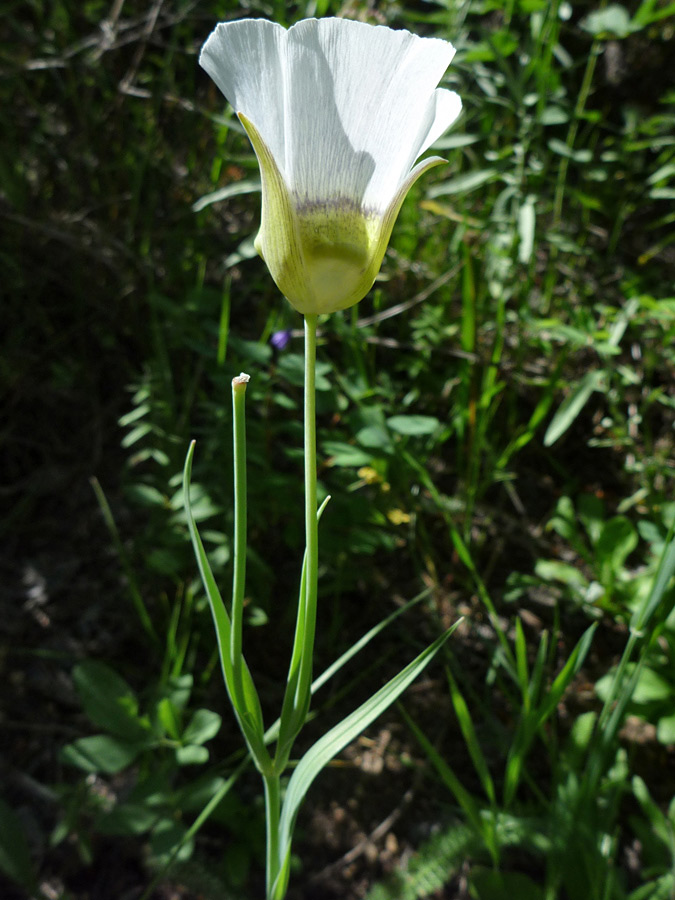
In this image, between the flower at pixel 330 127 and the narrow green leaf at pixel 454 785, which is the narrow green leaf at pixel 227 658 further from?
the narrow green leaf at pixel 454 785

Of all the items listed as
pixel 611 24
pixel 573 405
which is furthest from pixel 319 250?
pixel 611 24

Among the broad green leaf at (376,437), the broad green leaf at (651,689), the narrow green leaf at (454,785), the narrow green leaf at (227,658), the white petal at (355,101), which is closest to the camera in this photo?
the white petal at (355,101)

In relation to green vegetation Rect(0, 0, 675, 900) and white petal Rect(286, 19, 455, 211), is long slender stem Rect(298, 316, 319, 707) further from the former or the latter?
green vegetation Rect(0, 0, 675, 900)

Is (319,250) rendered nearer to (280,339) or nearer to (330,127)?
(330,127)

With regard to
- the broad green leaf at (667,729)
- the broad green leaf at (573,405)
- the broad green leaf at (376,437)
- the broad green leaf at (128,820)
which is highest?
the broad green leaf at (376,437)

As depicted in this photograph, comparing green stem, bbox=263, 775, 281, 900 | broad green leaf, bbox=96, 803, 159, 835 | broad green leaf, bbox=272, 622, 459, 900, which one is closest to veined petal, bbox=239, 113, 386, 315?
broad green leaf, bbox=272, 622, 459, 900

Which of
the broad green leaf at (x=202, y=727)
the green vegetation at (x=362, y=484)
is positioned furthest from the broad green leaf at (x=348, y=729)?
the broad green leaf at (x=202, y=727)
